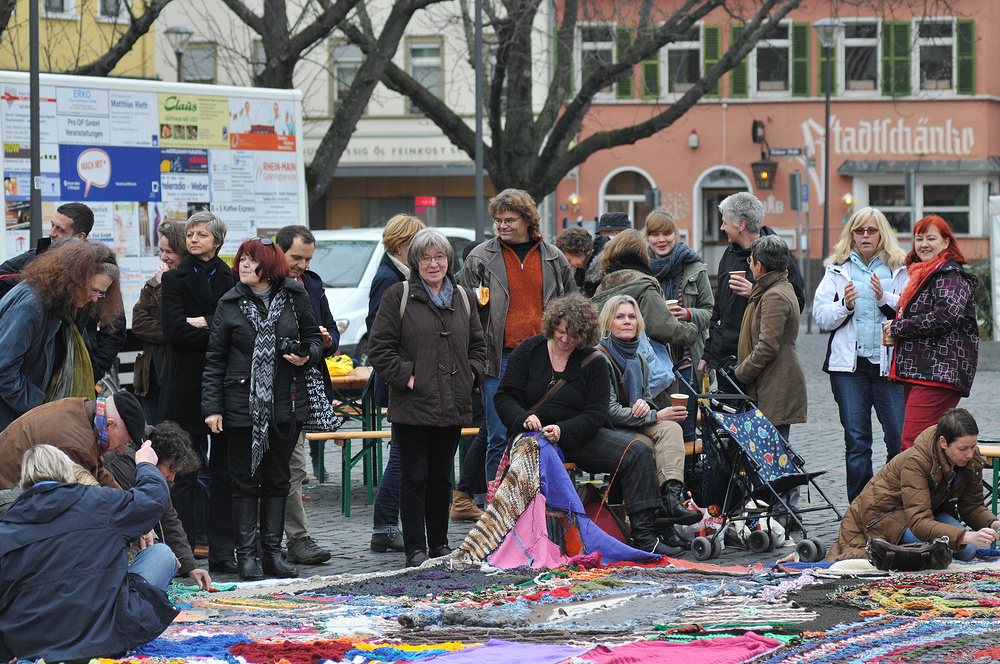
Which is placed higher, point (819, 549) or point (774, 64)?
point (774, 64)

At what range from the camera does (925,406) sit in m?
7.43

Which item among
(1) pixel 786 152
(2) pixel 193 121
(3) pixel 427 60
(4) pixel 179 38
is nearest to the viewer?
(2) pixel 193 121

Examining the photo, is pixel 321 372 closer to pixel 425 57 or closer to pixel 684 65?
pixel 684 65

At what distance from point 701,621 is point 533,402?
2.18m

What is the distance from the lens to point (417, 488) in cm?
721

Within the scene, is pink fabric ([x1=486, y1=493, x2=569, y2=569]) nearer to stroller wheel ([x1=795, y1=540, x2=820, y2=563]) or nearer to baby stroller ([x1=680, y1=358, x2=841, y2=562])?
baby stroller ([x1=680, y1=358, x2=841, y2=562])

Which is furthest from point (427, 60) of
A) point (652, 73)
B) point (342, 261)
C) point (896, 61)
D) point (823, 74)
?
point (342, 261)

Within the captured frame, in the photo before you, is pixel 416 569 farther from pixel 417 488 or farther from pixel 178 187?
pixel 178 187

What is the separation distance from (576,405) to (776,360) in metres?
1.37

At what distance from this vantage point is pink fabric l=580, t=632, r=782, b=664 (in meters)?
4.90

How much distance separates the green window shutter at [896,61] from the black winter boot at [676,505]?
28453 mm

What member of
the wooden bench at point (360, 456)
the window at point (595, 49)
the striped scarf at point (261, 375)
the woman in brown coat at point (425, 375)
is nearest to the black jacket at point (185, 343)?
the striped scarf at point (261, 375)

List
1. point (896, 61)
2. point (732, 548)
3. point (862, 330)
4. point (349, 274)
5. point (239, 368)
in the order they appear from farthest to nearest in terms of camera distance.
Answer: point (896, 61)
point (349, 274)
point (862, 330)
point (732, 548)
point (239, 368)

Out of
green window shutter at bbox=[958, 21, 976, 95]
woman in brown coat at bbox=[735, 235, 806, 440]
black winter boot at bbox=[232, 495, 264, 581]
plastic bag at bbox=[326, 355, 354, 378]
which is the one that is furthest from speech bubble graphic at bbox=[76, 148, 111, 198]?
green window shutter at bbox=[958, 21, 976, 95]
